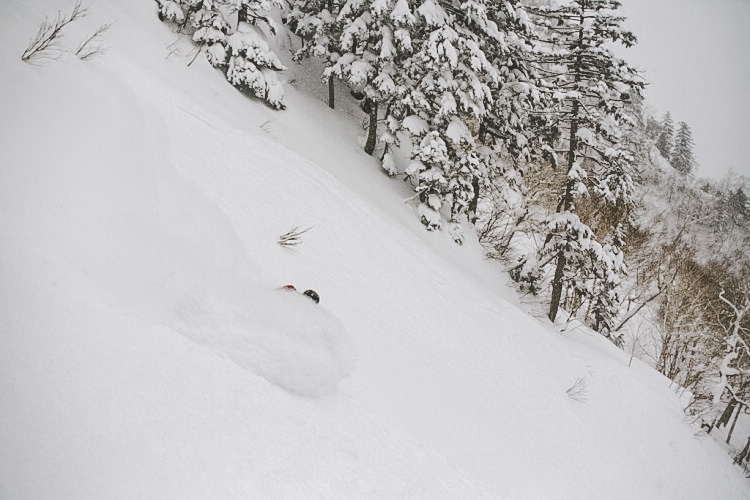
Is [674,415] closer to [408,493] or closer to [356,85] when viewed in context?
[408,493]

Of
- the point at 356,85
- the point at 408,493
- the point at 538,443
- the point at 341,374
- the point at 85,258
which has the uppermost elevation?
the point at 356,85

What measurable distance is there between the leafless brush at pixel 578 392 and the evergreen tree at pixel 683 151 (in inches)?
2963

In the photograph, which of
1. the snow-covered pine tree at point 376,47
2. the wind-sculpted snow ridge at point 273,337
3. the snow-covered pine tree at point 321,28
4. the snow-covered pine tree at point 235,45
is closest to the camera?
the wind-sculpted snow ridge at point 273,337

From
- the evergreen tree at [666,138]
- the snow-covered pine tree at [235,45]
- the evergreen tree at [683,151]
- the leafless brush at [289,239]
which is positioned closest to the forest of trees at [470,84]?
the snow-covered pine tree at [235,45]

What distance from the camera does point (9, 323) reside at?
5.67 feet

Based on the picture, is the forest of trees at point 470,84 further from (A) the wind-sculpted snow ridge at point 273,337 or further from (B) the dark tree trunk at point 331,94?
(A) the wind-sculpted snow ridge at point 273,337

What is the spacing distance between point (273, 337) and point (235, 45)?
898 centimetres

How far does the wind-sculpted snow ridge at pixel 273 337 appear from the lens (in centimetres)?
244

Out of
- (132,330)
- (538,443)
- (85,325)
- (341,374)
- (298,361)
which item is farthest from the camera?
(538,443)

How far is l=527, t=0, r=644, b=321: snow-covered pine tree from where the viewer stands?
30.5 feet

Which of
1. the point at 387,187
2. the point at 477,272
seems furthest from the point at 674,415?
the point at 387,187

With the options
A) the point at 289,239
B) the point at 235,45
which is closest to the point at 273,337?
the point at 289,239

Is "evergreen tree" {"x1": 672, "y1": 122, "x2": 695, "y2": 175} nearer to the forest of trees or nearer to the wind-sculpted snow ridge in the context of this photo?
the forest of trees

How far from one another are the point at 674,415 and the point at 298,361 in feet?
32.7
